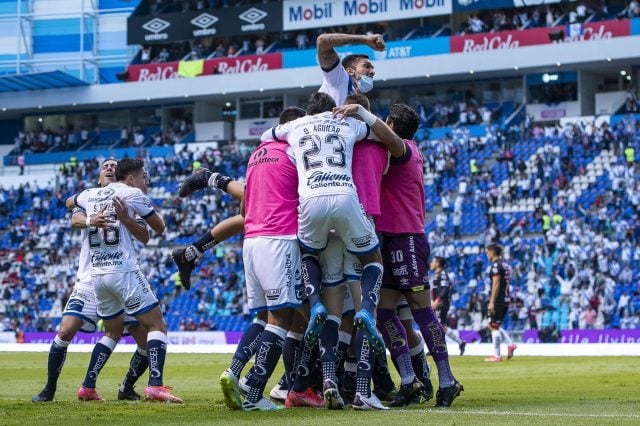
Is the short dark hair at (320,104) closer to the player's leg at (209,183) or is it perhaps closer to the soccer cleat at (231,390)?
the player's leg at (209,183)

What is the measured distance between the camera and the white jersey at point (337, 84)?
11789 mm

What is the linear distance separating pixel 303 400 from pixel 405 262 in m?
1.60

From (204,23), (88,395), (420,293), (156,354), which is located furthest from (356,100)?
(204,23)

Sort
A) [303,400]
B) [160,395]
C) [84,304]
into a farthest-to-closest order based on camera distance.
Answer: [84,304]
[160,395]
[303,400]

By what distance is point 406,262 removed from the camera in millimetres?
11180

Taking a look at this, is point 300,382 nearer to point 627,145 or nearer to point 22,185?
point 627,145

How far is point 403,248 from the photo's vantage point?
11.2 m

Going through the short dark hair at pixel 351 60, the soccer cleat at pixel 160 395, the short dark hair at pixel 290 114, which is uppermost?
the short dark hair at pixel 351 60

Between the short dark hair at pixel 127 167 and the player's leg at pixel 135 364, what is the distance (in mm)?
1660

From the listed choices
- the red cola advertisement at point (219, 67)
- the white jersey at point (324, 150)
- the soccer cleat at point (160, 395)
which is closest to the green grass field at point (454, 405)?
the soccer cleat at point (160, 395)

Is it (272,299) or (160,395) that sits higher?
(272,299)

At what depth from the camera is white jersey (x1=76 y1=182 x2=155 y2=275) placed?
12.6 metres

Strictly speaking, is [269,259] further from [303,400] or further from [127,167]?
[127,167]

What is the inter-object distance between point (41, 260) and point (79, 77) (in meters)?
16.5
